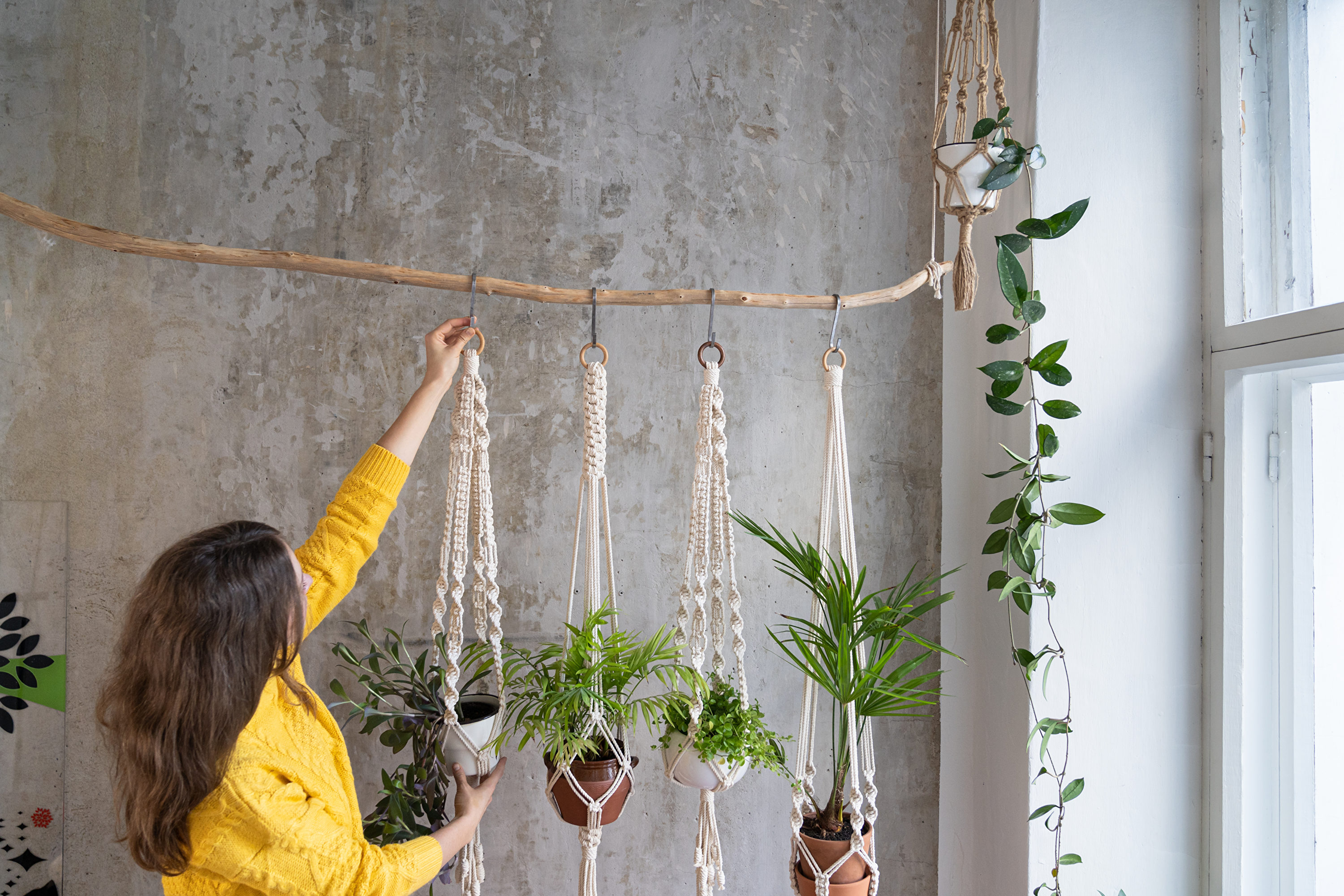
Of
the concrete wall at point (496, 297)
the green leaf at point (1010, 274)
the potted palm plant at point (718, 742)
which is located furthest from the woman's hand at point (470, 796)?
the green leaf at point (1010, 274)

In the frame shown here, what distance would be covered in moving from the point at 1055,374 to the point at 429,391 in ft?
3.91

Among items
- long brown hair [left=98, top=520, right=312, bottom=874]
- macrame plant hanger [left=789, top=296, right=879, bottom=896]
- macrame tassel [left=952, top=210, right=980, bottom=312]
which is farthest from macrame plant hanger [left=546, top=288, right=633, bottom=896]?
macrame tassel [left=952, top=210, right=980, bottom=312]

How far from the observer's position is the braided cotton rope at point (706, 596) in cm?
143

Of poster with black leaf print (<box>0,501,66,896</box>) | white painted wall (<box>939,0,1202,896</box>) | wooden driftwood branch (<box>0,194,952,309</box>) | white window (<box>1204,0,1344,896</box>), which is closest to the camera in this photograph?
wooden driftwood branch (<box>0,194,952,309</box>)

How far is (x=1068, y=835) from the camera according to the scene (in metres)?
1.58

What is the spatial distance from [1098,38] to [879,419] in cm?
96

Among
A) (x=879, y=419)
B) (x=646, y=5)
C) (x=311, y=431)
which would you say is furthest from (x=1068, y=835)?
(x=646, y=5)

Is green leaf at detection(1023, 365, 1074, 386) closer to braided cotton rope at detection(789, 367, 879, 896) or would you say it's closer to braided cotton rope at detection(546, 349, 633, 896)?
braided cotton rope at detection(789, 367, 879, 896)

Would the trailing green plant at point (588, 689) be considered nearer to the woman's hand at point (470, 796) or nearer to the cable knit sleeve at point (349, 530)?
the woman's hand at point (470, 796)

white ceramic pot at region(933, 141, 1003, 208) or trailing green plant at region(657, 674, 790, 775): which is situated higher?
white ceramic pot at region(933, 141, 1003, 208)

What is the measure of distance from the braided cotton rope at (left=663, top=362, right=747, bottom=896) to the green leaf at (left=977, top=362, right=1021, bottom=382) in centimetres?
52

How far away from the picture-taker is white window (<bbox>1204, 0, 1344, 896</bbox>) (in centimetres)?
140

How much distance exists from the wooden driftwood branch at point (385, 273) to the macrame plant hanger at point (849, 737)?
0.44 ft

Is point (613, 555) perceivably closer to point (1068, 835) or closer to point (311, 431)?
point (311, 431)
